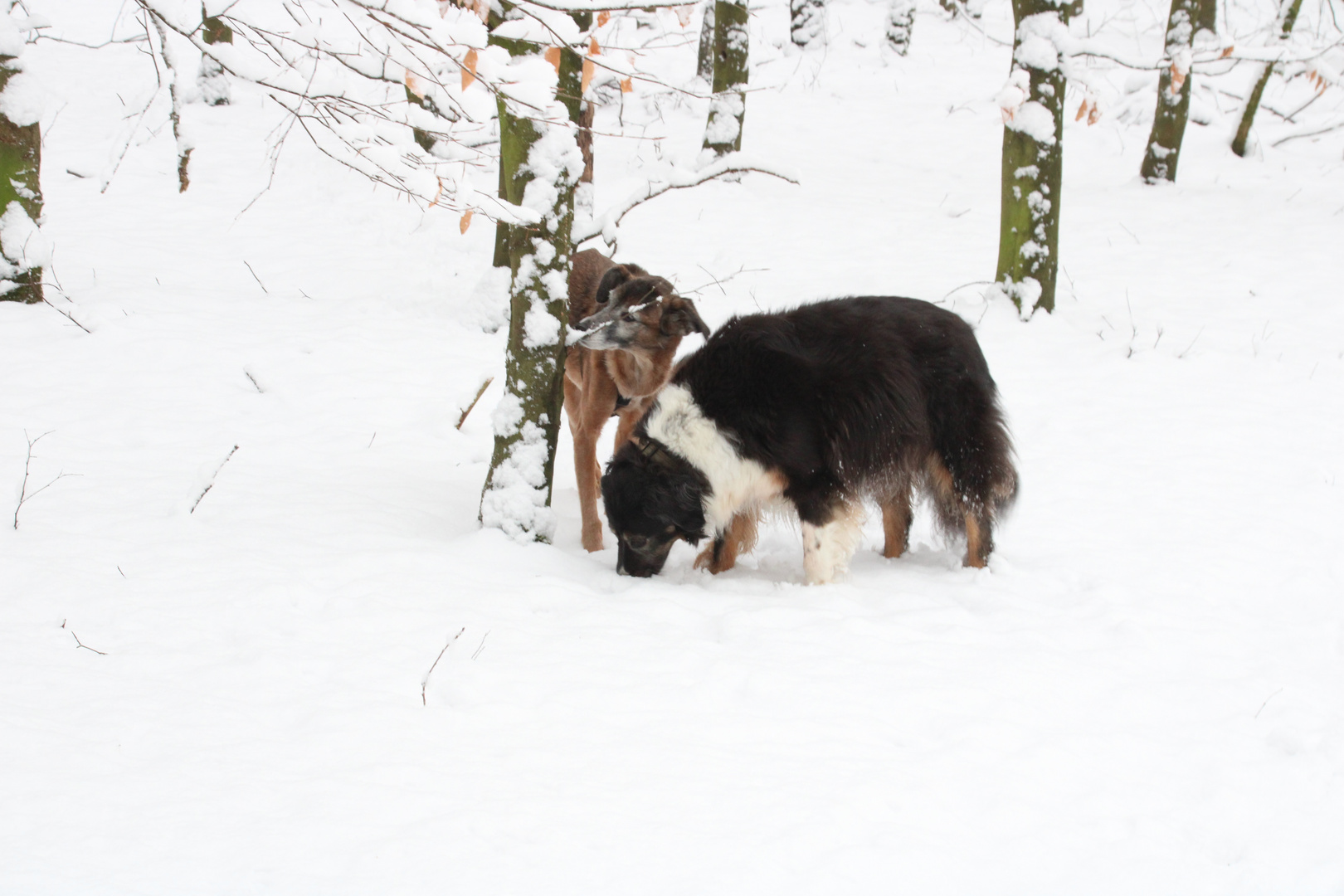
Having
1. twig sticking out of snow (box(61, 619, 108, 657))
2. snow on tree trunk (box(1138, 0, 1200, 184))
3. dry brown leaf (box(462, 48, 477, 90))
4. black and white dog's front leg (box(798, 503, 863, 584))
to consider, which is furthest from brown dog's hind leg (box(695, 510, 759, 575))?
snow on tree trunk (box(1138, 0, 1200, 184))

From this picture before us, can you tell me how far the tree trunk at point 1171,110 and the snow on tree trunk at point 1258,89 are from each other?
39.2 inches

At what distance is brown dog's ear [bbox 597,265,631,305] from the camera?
516cm

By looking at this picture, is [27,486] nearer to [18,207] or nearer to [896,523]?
[18,207]

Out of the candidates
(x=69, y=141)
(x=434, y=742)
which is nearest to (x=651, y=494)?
(x=434, y=742)

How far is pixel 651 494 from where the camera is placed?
4.57 meters

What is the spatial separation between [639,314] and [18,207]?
470cm

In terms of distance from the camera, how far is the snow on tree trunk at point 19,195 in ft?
20.8

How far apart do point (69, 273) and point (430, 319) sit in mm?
2859

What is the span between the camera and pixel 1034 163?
8.03 metres

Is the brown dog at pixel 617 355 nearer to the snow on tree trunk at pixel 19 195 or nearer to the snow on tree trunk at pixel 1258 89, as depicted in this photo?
the snow on tree trunk at pixel 19 195

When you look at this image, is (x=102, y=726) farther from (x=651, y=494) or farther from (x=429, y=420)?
(x=429, y=420)

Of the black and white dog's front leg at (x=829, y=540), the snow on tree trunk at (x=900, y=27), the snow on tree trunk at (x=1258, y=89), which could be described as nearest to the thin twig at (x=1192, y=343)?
the black and white dog's front leg at (x=829, y=540)

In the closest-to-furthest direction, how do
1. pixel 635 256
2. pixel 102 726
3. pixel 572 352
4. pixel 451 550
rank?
pixel 102 726
pixel 451 550
pixel 572 352
pixel 635 256

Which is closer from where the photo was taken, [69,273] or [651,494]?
[651,494]
